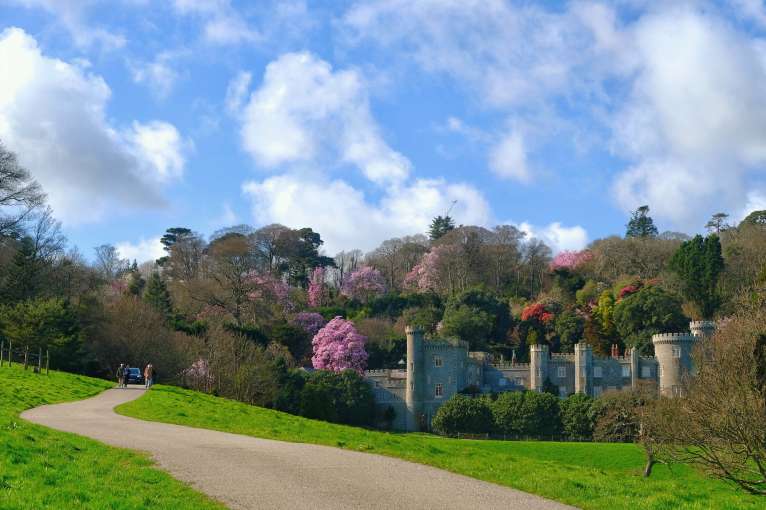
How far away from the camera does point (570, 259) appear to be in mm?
100438

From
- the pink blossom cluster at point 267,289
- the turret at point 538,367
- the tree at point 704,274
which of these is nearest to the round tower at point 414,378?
the turret at point 538,367

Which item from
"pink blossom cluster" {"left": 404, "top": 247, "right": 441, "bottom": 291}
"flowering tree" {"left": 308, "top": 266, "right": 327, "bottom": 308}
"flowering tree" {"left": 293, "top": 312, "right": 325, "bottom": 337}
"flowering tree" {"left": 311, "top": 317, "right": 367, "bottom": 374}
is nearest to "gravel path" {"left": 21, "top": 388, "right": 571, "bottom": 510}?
"flowering tree" {"left": 311, "top": 317, "right": 367, "bottom": 374}

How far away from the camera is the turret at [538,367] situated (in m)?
71.6

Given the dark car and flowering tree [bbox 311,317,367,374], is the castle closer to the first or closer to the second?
flowering tree [bbox 311,317,367,374]

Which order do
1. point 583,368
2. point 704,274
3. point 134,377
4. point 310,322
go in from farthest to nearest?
point 310,322, point 704,274, point 583,368, point 134,377

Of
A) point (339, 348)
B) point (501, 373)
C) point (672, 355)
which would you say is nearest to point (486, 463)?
point (672, 355)

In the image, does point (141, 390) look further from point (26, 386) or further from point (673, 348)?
point (673, 348)

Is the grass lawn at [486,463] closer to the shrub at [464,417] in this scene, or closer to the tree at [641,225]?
the shrub at [464,417]

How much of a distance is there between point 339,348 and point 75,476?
61.8 m

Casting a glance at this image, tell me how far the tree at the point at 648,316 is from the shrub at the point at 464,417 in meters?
17.5

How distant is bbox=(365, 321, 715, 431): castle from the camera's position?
7006 centimetres

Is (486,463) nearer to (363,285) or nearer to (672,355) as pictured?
(672,355)

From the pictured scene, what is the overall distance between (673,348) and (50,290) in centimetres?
4887

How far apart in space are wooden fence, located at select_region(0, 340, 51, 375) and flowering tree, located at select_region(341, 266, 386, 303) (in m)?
55.2
